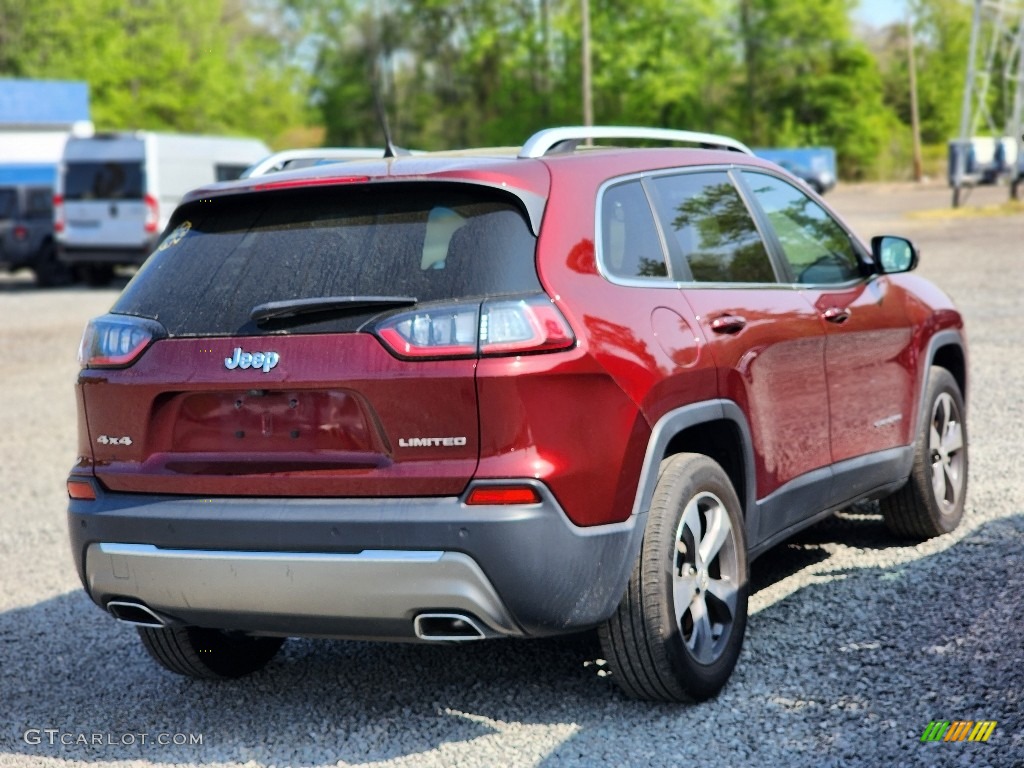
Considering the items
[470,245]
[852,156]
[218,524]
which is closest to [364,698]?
→ [218,524]

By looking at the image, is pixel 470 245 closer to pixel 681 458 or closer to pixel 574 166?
pixel 574 166

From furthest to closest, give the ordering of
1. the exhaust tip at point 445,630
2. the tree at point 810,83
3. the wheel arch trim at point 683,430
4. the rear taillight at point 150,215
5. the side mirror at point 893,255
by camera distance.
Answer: the tree at point 810,83
the rear taillight at point 150,215
the side mirror at point 893,255
the wheel arch trim at point 683,430
the exhaust tip at point 445,630

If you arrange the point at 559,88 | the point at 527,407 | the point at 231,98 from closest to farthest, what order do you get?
the point at 527,407 → the point at 231,98 → the point at 559,88

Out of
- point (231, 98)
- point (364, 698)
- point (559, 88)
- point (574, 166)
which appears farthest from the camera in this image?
point (559, 88)

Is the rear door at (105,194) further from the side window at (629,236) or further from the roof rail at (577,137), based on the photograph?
the side window at (629,236)

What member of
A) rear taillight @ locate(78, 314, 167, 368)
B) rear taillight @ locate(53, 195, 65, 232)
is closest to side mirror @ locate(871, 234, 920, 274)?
rear taillight @ locate(78, 314, 167, 368)

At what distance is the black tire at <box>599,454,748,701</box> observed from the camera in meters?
4.11

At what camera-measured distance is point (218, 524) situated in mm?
3953

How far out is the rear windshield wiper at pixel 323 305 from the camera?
12.8 ft

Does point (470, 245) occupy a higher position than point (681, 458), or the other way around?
point (470, 245)

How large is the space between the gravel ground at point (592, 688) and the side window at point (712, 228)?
1.26 meters

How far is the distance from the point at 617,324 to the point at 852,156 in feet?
260

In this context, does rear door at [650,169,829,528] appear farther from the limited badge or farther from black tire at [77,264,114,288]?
black tire at [77,264,114,288]

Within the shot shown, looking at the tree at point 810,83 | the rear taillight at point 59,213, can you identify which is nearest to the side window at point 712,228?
the rear taillight at point 59,213
